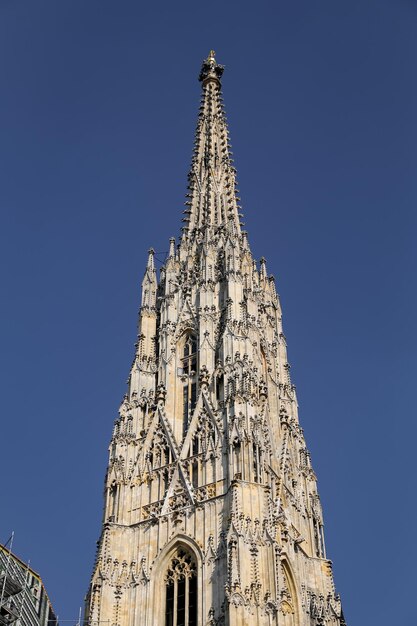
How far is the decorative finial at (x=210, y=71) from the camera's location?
79.4 meters

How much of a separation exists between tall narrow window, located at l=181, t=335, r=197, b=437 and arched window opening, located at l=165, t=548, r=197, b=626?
7.06m

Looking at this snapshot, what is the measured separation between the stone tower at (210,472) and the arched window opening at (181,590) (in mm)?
48

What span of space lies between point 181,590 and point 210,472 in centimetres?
559

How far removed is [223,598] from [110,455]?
11137 mm

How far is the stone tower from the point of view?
143 ft

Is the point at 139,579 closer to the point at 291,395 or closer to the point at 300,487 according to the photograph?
the point at 300,487

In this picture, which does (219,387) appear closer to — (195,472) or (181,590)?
(195,472)

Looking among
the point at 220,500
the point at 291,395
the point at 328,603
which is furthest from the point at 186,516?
the point at 291,395

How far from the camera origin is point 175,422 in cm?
5147

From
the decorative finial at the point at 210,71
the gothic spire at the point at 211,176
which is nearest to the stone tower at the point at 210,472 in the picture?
the gothic spire at the point at 211,176

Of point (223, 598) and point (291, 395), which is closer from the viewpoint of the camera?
point (223, 598)

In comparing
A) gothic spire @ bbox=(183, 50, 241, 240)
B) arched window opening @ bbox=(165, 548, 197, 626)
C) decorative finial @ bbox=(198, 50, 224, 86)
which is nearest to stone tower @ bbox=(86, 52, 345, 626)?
arched window opening @ bbox=(165, 548, 197, 626)

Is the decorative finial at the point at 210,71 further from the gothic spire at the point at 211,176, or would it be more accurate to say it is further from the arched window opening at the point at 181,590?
the arched window opening at the point at 181,590

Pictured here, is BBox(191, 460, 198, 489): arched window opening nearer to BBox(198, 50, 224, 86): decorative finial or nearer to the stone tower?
the stone tower
